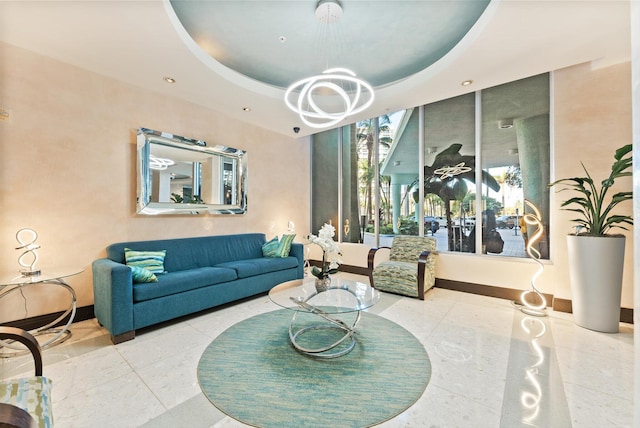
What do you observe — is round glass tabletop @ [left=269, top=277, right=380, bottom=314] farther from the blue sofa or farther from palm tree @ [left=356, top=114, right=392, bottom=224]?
palm tree @ [left=356, top=114, right=392, bottom=224]

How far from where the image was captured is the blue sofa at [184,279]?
8.26 ft

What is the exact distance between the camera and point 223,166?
448cm

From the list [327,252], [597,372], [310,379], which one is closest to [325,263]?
[327,252]

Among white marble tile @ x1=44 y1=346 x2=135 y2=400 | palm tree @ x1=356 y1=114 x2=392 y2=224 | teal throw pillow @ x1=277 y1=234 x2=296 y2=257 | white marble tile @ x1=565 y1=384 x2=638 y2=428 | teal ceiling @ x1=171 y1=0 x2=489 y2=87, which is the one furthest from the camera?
palm tree @ x1=356 y1=114 x2=392 y2=224

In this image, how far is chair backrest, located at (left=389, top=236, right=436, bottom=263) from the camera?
4273mm

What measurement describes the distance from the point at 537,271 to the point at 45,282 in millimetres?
5548

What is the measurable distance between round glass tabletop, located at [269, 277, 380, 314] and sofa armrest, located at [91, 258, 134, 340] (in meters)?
1.39

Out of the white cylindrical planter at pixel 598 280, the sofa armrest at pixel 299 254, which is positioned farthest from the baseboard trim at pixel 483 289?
the sofa armrest at pixel 299 254

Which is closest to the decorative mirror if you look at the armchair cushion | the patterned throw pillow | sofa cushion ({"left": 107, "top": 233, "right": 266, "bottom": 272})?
sofa cushion ({"left": 107, "top": 233, "right": 266, "bottom": 272})

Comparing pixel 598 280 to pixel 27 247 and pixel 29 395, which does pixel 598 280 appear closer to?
pixel 29 395

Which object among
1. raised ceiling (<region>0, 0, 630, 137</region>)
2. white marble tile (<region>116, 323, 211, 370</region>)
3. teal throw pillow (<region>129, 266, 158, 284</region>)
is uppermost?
raised ceiling (<region>0, 0, 630, 137</region>)

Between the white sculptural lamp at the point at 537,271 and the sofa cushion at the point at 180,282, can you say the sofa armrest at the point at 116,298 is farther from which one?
the white sculptural lamp at the point at 537,271

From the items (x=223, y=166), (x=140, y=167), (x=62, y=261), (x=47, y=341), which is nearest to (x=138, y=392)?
(x=47, y=341)

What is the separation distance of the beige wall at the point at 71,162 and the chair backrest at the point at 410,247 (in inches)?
135
